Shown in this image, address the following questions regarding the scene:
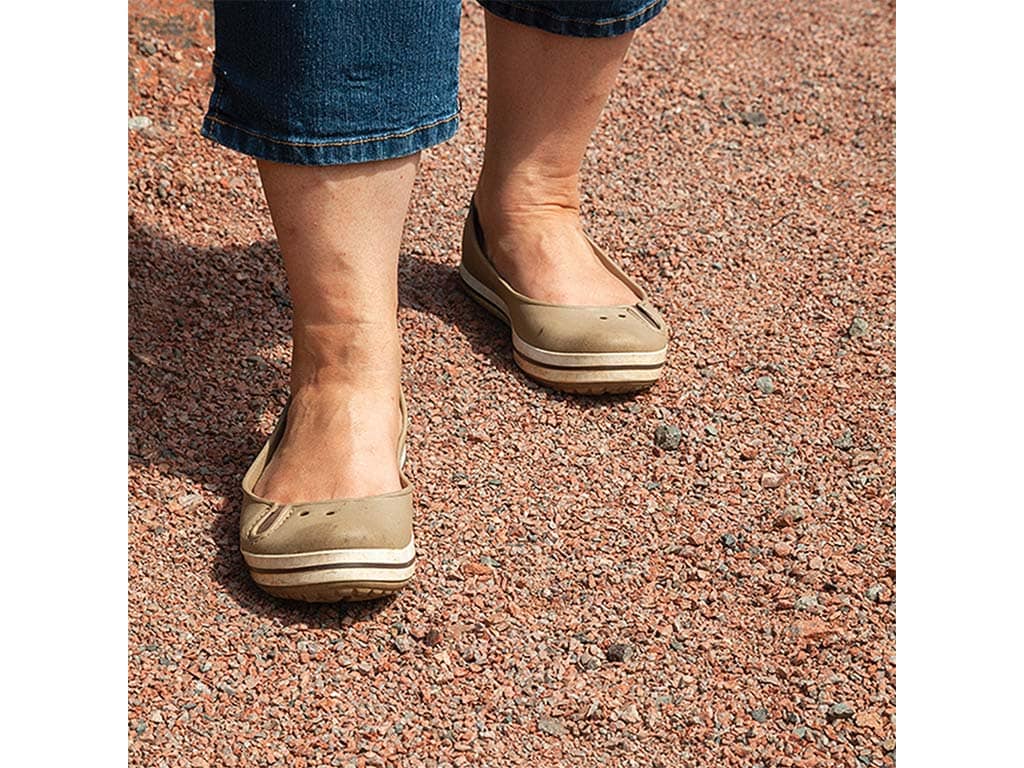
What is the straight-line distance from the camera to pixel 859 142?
2.96 m

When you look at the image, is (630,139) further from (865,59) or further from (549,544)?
(549,544)

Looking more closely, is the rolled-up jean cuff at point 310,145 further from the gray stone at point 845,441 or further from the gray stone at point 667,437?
the gray stone at point 845,441

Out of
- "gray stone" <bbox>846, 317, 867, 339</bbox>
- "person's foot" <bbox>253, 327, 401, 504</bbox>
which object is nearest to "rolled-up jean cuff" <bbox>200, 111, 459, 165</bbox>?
"person's foot" <bbox>253, 327, 401, 504</bbox>

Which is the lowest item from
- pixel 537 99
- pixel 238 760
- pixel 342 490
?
pixel 238 760

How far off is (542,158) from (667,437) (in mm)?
525

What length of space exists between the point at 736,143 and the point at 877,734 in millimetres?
1620

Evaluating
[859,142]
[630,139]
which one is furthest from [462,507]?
[859,142]

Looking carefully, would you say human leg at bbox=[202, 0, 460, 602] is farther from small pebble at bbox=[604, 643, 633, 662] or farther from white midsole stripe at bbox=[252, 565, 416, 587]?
small pebble at bbox=[604, 643, 633, 662]

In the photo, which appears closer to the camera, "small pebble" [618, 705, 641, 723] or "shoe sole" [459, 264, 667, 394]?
"small pebble" [618, 705, 641, 723]

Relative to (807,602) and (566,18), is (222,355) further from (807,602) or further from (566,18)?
(807,602)

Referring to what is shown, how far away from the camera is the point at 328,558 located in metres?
1.71

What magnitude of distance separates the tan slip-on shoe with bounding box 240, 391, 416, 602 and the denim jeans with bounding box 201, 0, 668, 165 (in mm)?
465

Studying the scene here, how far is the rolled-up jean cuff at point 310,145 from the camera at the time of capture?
1.65m

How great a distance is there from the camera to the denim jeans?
62.4 inches
